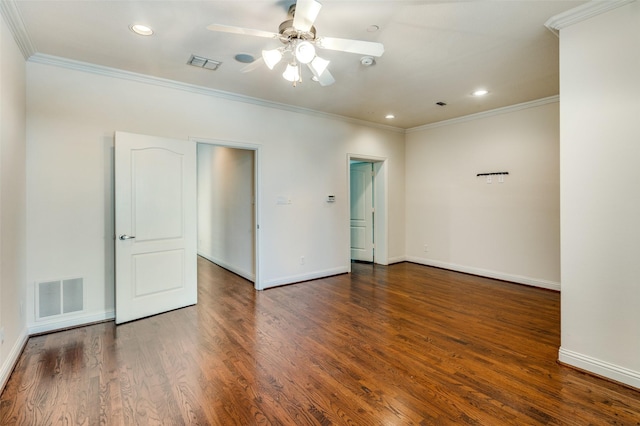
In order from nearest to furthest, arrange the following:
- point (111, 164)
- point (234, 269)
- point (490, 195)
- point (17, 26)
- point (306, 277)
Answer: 1. point (17, 26)
2. point (111, 164)
3. point (306, 277)
4. point (490, 195)
5. point (234, 269)

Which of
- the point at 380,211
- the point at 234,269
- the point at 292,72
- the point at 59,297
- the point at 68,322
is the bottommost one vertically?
the point at 68,322

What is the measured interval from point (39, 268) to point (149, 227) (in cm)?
105

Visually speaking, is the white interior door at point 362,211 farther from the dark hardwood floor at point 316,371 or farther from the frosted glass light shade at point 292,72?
the frosted glass light shade at point 292,72

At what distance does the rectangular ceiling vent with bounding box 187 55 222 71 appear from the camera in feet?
10.7

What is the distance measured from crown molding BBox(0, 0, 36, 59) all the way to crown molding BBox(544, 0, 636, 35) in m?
4.15

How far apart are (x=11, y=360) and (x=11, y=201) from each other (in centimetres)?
127

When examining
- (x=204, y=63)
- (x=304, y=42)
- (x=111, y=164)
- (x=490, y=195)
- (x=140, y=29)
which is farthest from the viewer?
(x=490, y=195)

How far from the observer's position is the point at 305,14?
6.71 ft

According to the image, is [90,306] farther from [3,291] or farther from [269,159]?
[269,159]

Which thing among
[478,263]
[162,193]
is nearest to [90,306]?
[162,193]

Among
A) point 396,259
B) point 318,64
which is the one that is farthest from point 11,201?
point 396,259

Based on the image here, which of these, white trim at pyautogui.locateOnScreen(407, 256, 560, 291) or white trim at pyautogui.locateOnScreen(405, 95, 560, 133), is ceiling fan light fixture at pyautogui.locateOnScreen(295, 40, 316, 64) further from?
white trim at pyautogui.locateOnScreen(407, 256, 560, 291)

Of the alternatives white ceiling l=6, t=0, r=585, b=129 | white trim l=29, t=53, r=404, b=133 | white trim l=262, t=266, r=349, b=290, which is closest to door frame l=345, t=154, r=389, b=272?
white trim l=262, t=266, r=349, b=290

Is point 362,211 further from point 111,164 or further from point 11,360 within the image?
point 11,360
